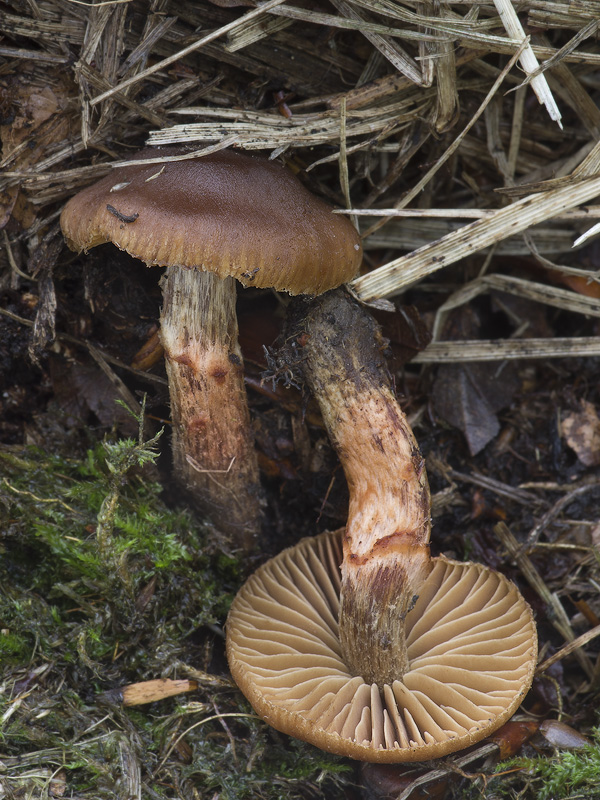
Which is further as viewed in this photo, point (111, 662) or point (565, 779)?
point (111, 662)

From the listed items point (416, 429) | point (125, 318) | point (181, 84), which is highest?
point (181, 84)

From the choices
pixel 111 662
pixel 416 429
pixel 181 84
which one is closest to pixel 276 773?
pixel 111 662

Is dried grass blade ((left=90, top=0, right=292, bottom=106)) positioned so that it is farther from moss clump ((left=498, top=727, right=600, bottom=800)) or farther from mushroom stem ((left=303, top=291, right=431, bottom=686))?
moss clump ((left=498, top=727, right=600, bottom=800))

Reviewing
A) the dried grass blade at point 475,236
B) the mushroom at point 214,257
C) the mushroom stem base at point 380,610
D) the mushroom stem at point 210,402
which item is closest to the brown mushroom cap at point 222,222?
the mushroom at point 214,257

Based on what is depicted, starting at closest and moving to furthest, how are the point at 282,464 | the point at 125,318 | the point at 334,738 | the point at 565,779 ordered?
the point at 334,738, the point at 565,779, the point at 125,318, the point at 282,464

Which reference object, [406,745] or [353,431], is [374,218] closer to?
[353,431]

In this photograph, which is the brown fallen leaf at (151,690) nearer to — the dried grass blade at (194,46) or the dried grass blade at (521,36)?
the dried grass blade at (194,46)

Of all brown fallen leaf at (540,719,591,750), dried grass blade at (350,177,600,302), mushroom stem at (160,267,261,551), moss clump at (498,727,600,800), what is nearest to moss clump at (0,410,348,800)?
mushroom stem at (160,267,261,551)
